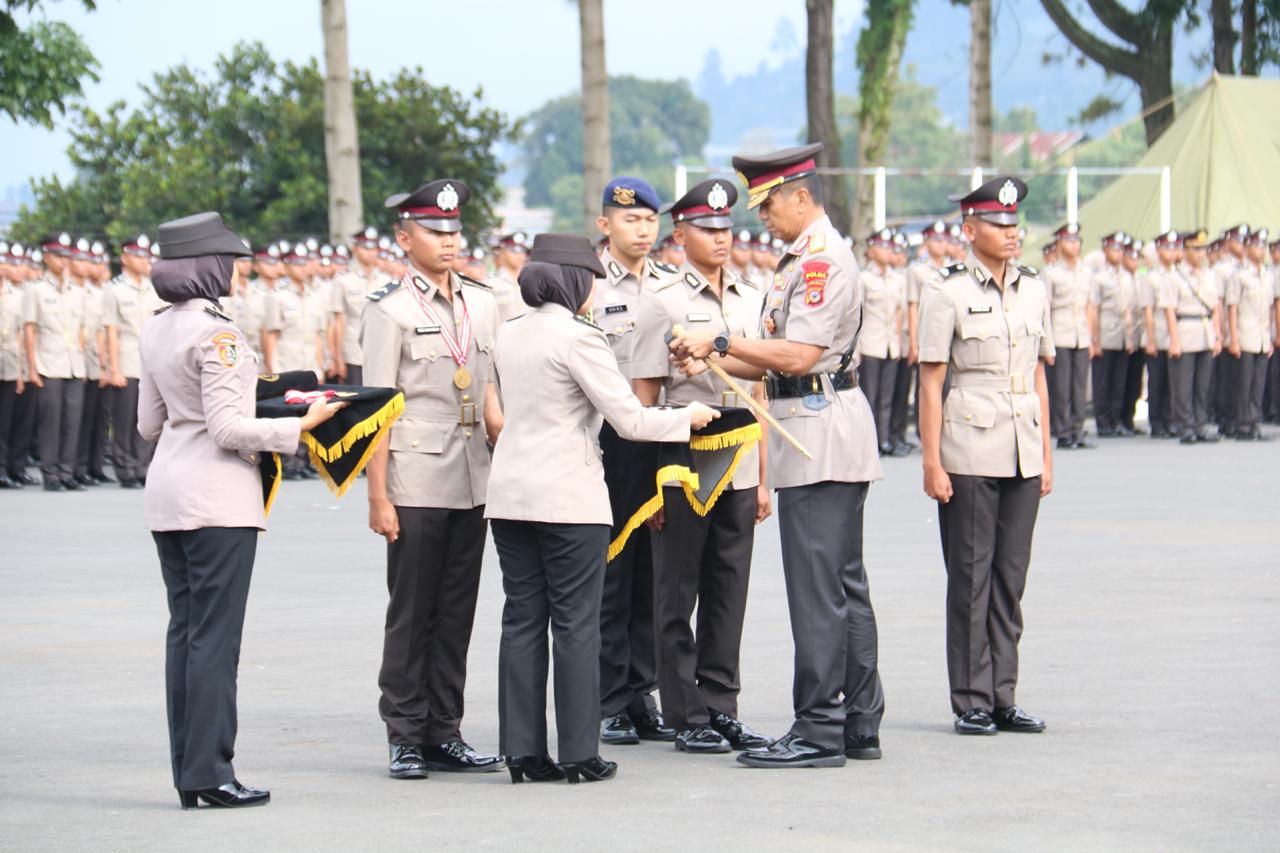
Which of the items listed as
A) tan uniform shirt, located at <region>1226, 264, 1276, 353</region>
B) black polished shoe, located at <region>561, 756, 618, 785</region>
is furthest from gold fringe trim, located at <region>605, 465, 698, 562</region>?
tan uniform shirt, located at <region>1226, 264, 1276, 353</region>

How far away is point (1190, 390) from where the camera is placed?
23609mm

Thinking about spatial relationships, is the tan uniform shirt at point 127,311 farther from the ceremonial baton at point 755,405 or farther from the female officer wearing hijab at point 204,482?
the female officer wearing hijab at point 204,482

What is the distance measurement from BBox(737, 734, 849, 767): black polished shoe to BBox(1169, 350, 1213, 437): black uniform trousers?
16858mm

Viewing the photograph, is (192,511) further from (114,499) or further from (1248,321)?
(1248,321)

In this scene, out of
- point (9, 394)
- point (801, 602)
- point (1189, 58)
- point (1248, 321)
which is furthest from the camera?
point (1189, 58)

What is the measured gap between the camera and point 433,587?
7734 mm

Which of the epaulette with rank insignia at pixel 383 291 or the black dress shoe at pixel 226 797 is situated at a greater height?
the epaulette with rank insignia at pixel 383 291

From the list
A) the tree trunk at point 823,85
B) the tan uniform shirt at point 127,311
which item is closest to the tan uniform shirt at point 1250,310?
the tree trunk at point 823,85

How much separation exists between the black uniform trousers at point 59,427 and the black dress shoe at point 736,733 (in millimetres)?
12811

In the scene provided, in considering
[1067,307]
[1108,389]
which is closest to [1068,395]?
[1067,307]

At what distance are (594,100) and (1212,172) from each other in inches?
374

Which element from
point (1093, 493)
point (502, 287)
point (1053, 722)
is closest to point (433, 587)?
point (1053, 722)

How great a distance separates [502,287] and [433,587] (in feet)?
27.7

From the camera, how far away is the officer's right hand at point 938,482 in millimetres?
Answer: 8266
